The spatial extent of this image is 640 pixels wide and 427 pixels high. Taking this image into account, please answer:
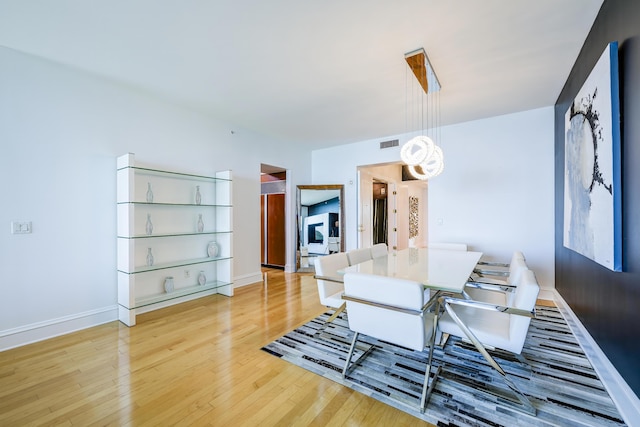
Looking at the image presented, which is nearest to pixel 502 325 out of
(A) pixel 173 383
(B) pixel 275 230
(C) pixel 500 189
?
(A) pixel 173 383

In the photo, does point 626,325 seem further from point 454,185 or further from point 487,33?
point 454,185

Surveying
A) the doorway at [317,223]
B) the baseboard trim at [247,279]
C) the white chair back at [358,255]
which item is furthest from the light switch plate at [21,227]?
the doorway at [317,223]

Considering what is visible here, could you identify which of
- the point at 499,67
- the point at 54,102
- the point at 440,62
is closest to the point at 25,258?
the point at 54,102

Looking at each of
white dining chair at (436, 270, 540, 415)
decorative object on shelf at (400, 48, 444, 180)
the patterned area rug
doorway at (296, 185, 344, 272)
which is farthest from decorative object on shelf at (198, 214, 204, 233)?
white dining chair at (436, 270, 540, 415)

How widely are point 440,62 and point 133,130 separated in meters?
3.66

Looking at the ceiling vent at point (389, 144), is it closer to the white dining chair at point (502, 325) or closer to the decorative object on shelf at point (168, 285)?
the white dining chair at point (502, 325)

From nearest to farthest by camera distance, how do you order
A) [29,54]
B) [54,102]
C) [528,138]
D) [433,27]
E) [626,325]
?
[626,325] < [433,27] < [29,54] < [54,102] < [528,138]

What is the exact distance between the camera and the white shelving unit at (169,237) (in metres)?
3.09

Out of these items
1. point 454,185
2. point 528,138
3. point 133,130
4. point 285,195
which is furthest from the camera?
point 285,195

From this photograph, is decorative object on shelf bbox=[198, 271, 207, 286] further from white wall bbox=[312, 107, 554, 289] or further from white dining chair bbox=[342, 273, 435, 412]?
white wall bbox=[312, 107, 554, 289]

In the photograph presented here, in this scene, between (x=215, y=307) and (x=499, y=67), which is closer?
(x=499, y=67)

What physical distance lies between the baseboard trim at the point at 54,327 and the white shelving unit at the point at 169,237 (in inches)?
6.2

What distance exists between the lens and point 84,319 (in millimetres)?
2939

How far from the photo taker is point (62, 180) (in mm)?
2830
